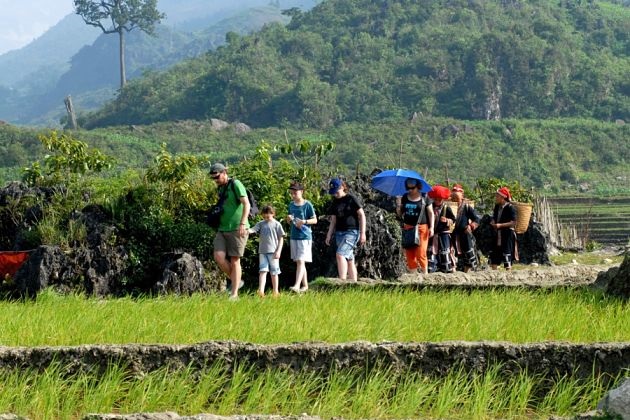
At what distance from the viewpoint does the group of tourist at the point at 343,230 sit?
476 inches

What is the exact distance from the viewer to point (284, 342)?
25.2 feet

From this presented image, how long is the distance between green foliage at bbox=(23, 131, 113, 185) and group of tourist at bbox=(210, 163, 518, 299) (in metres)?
4.13

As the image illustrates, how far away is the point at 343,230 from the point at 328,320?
171 inches

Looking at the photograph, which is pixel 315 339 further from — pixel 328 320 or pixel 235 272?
pixel 235 272

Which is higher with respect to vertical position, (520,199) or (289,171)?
(289,171)

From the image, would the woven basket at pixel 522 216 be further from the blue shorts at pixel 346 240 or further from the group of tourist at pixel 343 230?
the blue shorts at pixel 346 240

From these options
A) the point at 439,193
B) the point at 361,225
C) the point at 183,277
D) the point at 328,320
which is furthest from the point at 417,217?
the point at 328,320

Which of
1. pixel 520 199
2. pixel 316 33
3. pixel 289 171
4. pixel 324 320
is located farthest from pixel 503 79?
pixel 324 320

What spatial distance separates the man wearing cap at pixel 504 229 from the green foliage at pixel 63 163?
5621 millimetres

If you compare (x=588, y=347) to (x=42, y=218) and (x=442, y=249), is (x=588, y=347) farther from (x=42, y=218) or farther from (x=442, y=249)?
(x=42, y=218)

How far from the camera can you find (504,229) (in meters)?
15.3

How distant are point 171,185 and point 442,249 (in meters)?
3.56

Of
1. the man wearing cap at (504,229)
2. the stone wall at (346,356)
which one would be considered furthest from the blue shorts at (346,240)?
the stone wall at (346,356)

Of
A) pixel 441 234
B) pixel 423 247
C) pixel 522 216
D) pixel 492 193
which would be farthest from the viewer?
pixel 492 193
